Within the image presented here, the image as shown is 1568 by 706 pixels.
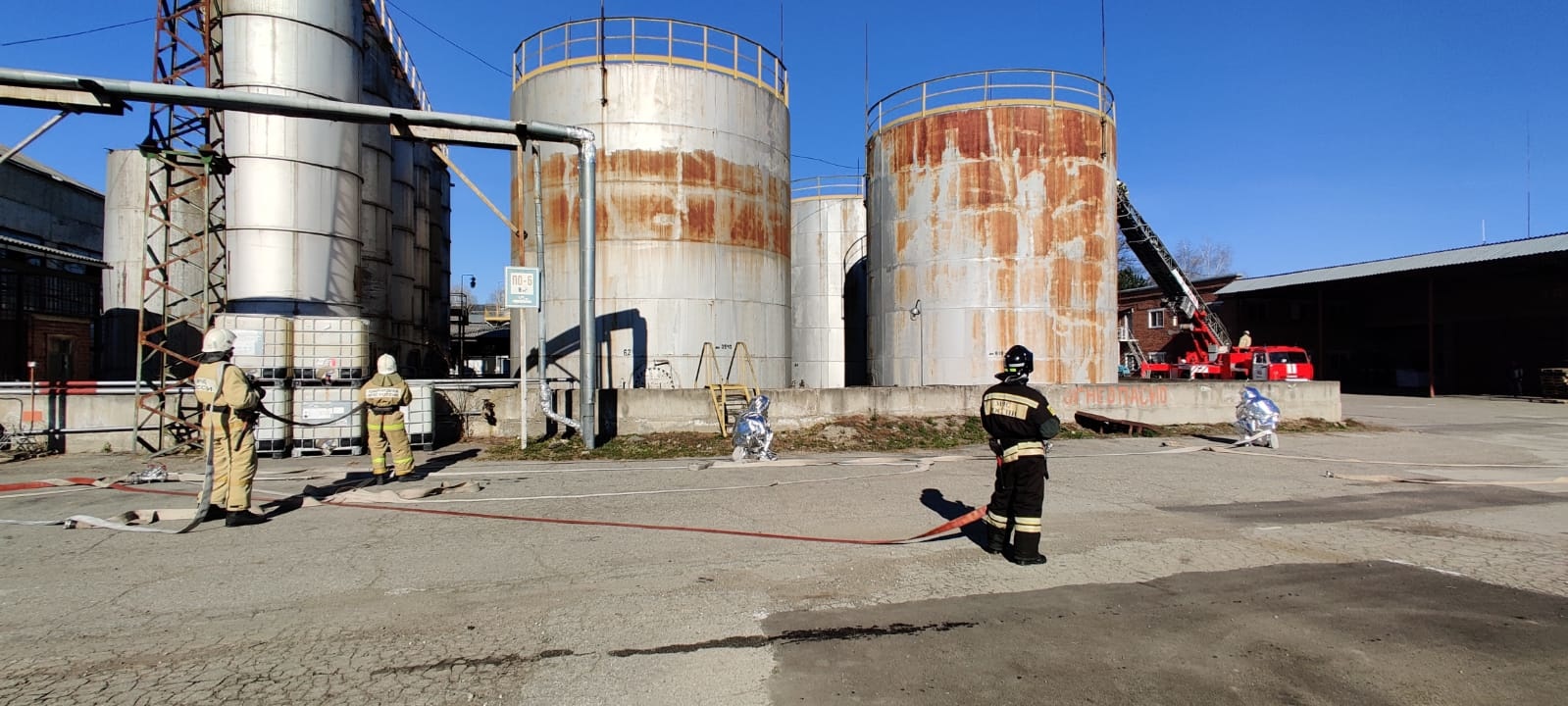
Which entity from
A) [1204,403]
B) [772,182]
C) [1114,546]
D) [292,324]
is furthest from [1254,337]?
[292,324]

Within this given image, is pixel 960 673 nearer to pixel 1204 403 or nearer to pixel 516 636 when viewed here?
pixel 516 636

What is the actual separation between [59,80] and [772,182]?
12.8m

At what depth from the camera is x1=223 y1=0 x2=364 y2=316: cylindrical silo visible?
15.4 m

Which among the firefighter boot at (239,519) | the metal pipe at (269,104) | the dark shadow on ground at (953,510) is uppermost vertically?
the metal pipe at (269,104)

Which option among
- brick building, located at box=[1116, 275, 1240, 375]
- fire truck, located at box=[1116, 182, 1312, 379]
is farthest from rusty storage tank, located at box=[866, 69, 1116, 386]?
brick building, located at box=[1116, 275, 1240, 375]

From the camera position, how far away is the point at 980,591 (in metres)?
4.89

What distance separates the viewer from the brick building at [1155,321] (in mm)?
37969

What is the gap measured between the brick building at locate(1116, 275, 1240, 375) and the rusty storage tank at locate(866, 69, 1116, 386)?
19022mm

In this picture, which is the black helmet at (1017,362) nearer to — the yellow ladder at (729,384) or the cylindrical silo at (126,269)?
the yellow ladder at (729,384)

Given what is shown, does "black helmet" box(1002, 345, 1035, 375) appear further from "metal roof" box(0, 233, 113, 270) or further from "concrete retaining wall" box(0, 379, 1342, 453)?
"metal roof" box(0, 233, 113, 270)

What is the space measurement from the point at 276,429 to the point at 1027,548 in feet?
38.3

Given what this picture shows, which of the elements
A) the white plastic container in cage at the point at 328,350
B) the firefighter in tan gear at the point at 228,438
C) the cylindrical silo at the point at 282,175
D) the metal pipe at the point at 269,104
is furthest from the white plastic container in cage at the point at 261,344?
the firefighter in tan gear at the point at 228,438

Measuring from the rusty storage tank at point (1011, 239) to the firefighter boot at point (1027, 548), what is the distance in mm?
13353

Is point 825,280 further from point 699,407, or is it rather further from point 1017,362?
point 1017,362
